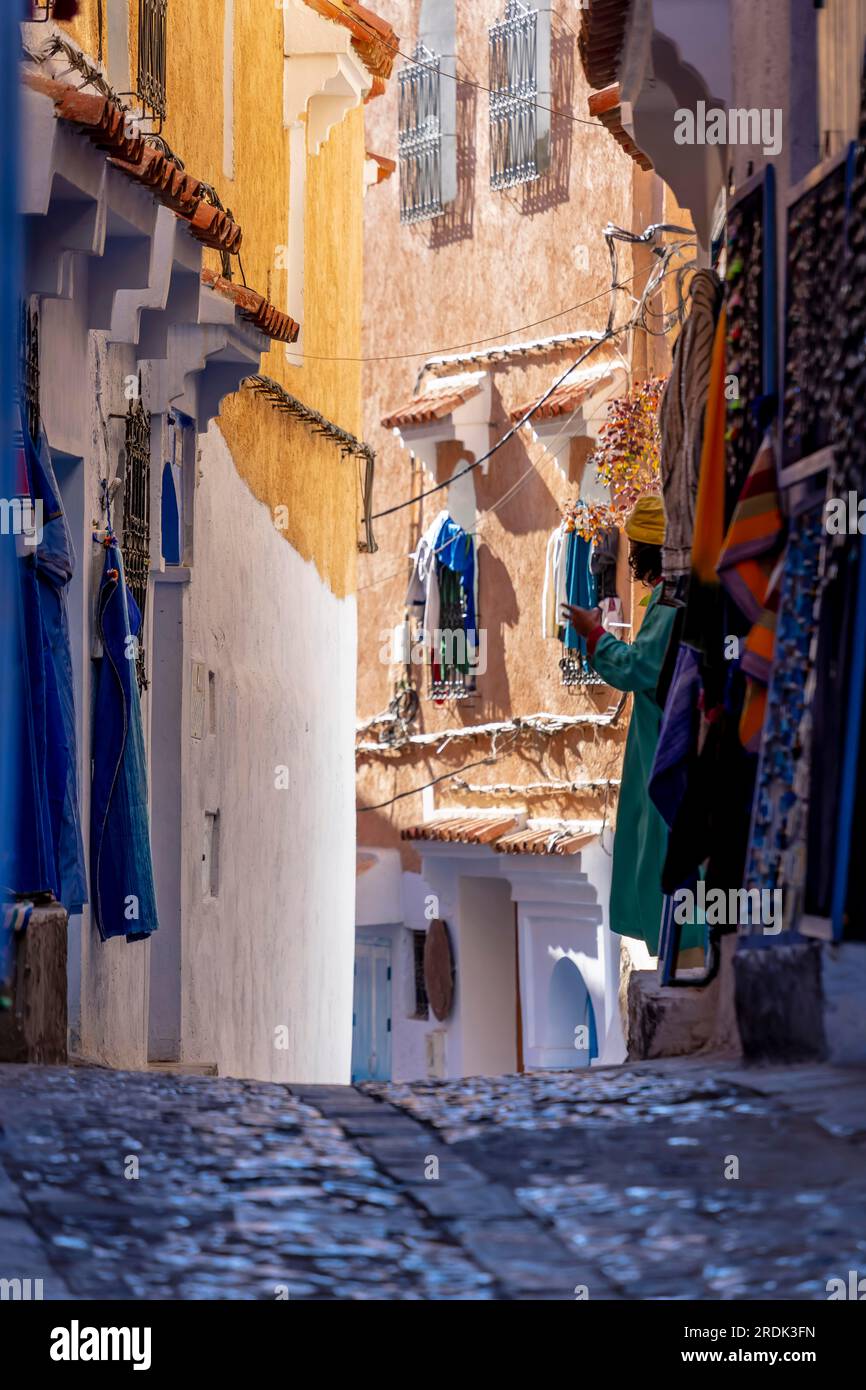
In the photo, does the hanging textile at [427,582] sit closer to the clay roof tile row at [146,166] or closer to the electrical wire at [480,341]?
the electrical wire at [480,341]

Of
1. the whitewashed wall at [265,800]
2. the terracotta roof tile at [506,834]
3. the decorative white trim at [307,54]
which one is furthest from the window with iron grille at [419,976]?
the decorative white trim at [307,54]

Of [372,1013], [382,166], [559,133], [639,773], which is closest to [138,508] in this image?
[639,773]

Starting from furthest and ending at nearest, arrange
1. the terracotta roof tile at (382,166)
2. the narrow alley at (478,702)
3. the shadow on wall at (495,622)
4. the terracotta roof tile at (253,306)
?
1. the shadow on wall at (495,622)
2. the terracotta roof tile at (382,166)
3. the terracotta roof tile at (253,306)
4. the narrow alley at (478,702)

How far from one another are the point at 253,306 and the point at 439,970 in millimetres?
12546

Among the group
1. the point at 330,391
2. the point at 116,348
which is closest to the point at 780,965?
the point at 116,348

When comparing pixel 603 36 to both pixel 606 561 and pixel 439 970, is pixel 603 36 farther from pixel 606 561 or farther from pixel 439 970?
pixel 439 970

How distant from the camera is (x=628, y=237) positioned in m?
14.3

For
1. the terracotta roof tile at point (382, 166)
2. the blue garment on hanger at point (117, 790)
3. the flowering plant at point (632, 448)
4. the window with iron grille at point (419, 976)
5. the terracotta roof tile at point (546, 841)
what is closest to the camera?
the blue garment on hanger at point (117, 790)

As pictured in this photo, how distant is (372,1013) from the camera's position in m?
25.6

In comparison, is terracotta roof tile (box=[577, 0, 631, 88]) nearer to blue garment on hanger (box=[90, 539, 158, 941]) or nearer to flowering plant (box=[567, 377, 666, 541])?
blue garment on hanger (box=[90, 539, 158, 941])

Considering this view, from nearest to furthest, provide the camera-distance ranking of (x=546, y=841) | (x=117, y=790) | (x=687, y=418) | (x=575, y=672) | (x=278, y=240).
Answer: (x=687, y=418) → (x=117, y=790) → (x=278, y=240) → (x=546, y=841) → (x=575, y=672)

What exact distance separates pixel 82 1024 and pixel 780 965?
13.8 ft

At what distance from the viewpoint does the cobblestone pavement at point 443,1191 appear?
12.7ft

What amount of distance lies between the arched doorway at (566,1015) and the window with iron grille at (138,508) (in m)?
10.3
